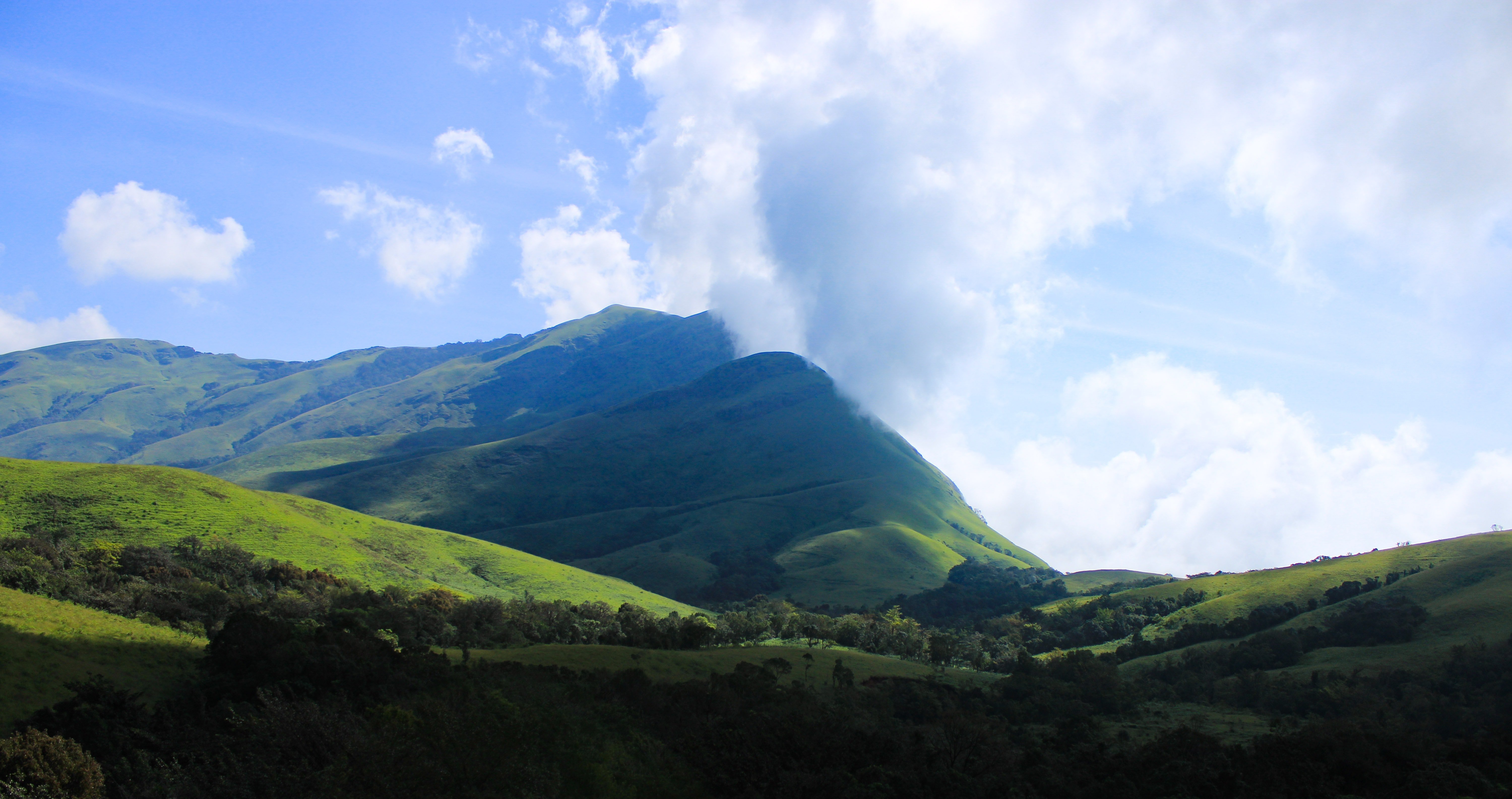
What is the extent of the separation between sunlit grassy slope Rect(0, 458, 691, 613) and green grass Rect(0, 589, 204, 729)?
4434 cm

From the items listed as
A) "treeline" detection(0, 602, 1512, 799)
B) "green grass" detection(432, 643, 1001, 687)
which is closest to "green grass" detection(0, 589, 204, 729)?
"treeline" detection(0, 602, 1512, 799)

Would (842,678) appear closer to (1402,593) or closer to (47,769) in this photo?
(47,769)

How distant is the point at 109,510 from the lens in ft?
297

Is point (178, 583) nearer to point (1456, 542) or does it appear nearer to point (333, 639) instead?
point (333, 639)

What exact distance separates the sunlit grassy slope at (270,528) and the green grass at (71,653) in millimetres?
44343

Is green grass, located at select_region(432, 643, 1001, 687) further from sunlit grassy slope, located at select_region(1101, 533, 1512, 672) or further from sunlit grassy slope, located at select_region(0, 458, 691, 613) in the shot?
sunlit grassy slope, located at select_region(0, 458, 691, 613)

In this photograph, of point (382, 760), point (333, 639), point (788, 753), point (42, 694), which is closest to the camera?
point (382, 760)

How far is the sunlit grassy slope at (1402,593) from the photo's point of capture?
271 feet

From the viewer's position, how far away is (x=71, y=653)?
132 ft

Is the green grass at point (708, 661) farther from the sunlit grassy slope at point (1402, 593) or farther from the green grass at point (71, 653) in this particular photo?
the sunlit grassy slope at point (1402, 593)

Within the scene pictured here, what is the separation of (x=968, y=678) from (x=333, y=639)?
6336 cm

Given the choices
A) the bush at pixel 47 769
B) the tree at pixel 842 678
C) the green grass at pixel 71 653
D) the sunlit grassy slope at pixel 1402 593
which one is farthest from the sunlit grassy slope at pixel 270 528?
the sunlit grassy slope at pixel 1402 593

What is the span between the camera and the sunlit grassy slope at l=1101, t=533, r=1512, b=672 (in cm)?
A: 8275

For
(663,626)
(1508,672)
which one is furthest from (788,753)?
(1508,672)
